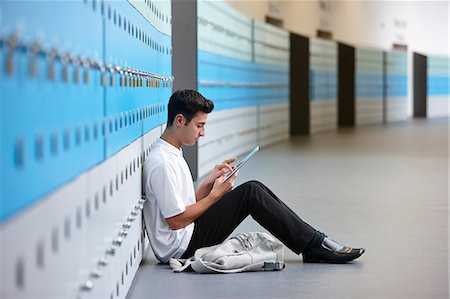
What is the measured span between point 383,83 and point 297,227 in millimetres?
27905

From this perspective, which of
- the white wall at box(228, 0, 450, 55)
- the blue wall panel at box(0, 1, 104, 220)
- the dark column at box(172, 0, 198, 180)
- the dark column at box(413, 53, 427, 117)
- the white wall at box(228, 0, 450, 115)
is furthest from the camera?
the dark column at box(413, 53, 427, 117)

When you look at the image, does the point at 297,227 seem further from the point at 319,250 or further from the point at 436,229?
the point at 436,229

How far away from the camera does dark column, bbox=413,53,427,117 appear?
37844 mm

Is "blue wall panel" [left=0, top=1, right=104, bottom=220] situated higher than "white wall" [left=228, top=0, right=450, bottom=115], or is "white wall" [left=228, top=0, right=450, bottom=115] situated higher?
"white wall" [left=228, top=0, right=450, bottom=115]

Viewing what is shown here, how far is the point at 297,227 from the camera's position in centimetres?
596

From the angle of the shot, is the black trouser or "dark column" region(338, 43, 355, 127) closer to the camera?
the black trouser

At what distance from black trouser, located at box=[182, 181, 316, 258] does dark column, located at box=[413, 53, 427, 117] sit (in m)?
32.8

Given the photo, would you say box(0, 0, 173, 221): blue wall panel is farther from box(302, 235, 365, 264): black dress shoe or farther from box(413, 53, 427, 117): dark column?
box(413, 53, 427, 117): dark column

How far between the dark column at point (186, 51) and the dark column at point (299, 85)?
41.6 feet

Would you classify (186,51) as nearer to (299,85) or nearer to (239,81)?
(239,81)

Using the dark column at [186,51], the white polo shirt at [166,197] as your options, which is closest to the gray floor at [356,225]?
the white polo shirt at [166,197]

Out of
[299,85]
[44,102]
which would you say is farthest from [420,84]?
[44,102]

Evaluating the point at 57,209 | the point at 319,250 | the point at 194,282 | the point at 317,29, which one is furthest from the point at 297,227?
the point at 317,29

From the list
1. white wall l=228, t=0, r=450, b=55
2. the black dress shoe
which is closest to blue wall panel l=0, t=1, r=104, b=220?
the black dress shoe
